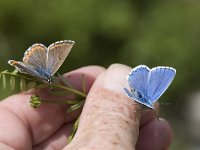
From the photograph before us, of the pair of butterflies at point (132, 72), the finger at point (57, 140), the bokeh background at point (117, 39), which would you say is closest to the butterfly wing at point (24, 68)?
the pair of butterflies at point (132, 72)

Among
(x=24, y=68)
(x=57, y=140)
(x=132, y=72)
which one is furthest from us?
(x=57, y=140)

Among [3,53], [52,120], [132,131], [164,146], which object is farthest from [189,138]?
[132,131]

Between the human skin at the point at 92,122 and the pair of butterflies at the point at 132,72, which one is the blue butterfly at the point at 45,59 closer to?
the pair of butterflies at the point at 132,72

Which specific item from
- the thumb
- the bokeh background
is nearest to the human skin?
the thumb

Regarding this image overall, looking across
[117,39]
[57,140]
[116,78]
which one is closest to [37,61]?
[116,78]

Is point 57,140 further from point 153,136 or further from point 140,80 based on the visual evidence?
point 140,80

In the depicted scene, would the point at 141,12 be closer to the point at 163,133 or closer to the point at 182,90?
the point at 182,90
